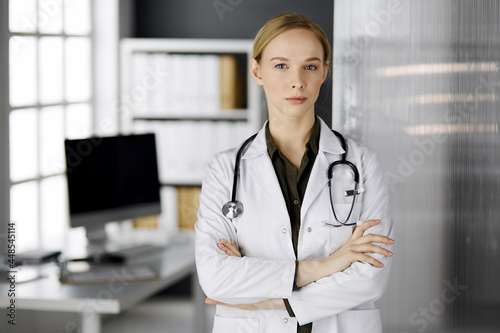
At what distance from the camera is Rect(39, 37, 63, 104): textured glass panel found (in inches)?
142

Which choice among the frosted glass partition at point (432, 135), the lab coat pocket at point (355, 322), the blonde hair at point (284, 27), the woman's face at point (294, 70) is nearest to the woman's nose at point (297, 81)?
the woman's face at point (294, 70)

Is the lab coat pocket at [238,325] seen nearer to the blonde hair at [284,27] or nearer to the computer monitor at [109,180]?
the blonde hair at [284,27]

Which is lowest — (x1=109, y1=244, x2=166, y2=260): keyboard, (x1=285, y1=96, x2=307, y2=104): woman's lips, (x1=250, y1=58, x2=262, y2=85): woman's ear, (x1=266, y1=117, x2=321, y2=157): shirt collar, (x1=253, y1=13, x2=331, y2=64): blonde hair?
(x1=109, y1=244, x2=166, y2=260): keyboard

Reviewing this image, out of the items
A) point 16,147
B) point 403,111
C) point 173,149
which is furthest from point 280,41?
point 173,149

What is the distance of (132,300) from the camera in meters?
2.49

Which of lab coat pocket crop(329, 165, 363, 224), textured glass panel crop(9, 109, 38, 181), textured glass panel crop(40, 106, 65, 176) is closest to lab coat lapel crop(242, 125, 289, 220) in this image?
lab coat pocket crop(329, 165, 363, 224)

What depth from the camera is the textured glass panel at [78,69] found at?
3.94 m

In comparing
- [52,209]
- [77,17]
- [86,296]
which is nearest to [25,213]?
[52,209]

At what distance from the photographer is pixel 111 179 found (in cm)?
307

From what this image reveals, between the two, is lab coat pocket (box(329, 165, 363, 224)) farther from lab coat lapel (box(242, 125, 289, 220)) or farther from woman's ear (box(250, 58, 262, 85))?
woman's ear (box(250, 58, 262, 85))

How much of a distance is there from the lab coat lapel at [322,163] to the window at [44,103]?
196 cm

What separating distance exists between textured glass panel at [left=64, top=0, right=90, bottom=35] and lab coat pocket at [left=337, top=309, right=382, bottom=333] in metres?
2.79

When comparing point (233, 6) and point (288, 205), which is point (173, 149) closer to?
point (233, 6)

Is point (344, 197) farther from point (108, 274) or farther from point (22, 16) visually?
point (22, 16)
